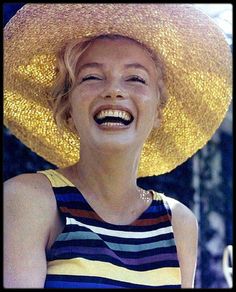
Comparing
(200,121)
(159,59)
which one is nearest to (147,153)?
(200,121)

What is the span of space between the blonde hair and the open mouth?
131 mm

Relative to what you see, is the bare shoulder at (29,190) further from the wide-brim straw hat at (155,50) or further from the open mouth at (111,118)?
the wide-brim straw hat at (155,50)

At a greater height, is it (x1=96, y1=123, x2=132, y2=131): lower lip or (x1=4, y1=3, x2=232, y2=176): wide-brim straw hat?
(x1=4, y1=3, x2=232, y2=176): wide-brim straw hat

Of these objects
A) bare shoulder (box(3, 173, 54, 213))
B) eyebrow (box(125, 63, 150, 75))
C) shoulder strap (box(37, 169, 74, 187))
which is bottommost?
bare shoulder (box(3, 173, 54, 213))

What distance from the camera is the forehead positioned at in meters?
1.49

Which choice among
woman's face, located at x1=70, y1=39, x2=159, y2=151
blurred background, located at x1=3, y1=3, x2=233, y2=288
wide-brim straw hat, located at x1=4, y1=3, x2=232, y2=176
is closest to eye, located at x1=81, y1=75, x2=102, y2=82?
woman's face, located at x1=70, y1=39, x2=159, y2=151

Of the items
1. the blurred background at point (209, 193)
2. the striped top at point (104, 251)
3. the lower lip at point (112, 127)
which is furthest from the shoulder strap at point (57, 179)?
the blurred background at point (209, 193)

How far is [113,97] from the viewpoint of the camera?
4.74 feet

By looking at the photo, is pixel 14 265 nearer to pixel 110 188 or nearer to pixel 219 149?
pixel 110 188

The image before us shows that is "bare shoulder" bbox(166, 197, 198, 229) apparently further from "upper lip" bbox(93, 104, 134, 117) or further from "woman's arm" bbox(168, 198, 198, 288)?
"upper lip" bbox(93, 104, 134, 117)

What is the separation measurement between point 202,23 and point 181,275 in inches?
23.4

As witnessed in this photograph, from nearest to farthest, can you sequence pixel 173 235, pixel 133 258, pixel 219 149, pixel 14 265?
1. pixel 14 265
2. pixel 133 258
3. pixel 173 235
4. pixel 219 149

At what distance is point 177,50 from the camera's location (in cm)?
163

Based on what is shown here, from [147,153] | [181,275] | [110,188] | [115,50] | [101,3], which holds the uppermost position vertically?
[101,3]
